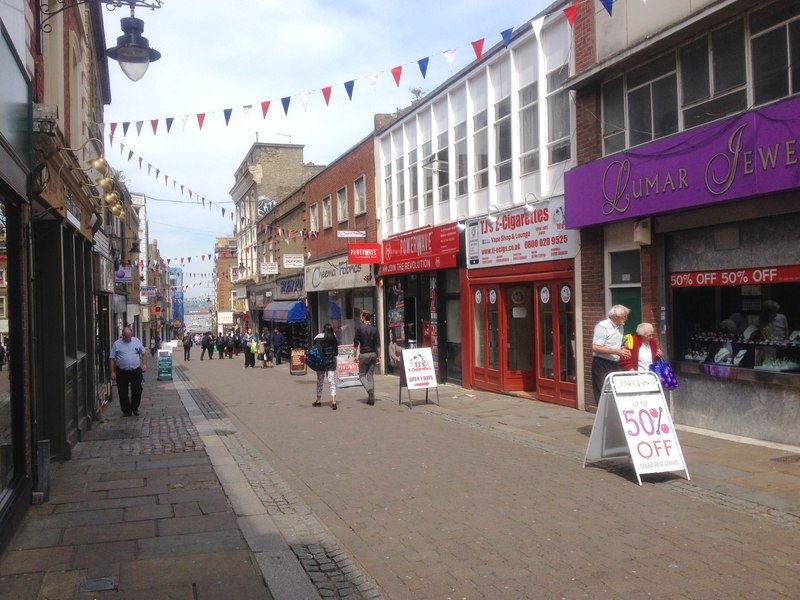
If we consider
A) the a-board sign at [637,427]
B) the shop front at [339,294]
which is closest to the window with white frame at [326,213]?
the shop front at [339,294]

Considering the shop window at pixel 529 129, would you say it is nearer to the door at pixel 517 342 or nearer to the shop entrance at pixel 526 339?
the shop entrance at pixel 526 339

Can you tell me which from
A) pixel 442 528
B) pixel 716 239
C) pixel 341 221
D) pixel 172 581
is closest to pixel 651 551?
pixel 442 528

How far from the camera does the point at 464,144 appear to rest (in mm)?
16750

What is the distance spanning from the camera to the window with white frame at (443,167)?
17.6 m

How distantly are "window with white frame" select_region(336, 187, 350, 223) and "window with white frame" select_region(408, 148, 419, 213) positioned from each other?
5.66 metres

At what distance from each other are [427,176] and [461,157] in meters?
1.88

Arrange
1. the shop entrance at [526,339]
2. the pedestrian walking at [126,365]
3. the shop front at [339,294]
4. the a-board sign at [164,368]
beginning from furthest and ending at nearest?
the a-board sign at [164,368] → the shop front at [339,294] → the pedestrian walking at [126,365] → the shop entrance at [526,339]

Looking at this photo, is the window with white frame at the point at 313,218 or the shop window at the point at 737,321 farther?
the window with white frame at the point at 313,218

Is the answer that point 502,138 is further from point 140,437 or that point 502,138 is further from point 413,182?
point 140,437

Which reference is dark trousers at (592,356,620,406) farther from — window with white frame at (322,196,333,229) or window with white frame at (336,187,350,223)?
window with white frame at (322,196,333,229)

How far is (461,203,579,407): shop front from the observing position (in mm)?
13211

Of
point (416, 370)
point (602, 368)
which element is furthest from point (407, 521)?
point (416, 370)

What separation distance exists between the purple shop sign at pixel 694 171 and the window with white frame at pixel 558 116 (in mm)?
998

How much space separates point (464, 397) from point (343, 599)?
10.7m
